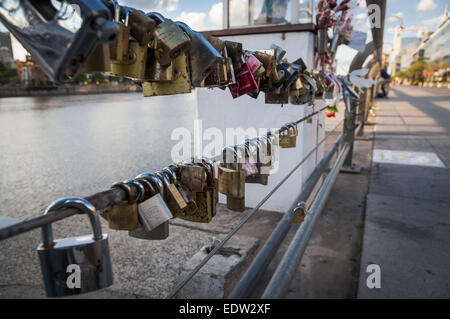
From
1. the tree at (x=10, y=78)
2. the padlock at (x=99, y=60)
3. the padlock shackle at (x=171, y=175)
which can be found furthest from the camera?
the tree at (x=10, y=78)

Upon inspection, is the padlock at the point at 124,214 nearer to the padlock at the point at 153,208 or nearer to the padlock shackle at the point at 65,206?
the padlock at the point at 153,208

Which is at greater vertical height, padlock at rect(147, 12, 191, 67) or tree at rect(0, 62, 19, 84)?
tree at rect(0, 62, 19, 84)

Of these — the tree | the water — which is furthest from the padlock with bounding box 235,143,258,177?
the tree

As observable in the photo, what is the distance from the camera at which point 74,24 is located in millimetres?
513

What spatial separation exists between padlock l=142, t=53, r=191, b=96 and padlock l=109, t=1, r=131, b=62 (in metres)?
0.17

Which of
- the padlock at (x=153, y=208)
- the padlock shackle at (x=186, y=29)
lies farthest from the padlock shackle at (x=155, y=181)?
the padlock shackle at (x=186, y=29)

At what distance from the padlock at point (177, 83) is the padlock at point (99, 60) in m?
0.28

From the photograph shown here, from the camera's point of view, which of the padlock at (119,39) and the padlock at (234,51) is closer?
the padlock at (119,39)

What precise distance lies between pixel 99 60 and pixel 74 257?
37 centimetres

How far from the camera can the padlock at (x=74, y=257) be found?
58 cm

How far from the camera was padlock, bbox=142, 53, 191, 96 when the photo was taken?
0.86m

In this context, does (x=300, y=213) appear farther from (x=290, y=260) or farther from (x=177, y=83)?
(x=177, y=83)

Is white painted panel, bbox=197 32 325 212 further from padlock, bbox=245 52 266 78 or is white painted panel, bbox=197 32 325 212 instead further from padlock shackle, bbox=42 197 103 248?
padlock shackle, bbox=42 197 103 248
